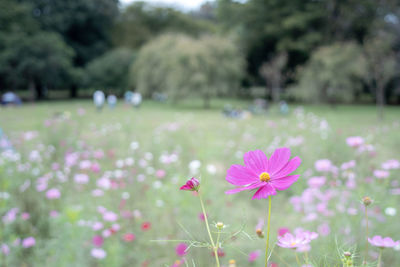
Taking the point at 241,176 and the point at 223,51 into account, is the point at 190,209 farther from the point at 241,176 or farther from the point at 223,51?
the point at 223,51

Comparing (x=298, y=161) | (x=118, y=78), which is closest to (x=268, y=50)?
(x=118, y=78)

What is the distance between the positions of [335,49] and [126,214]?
16.6 metres

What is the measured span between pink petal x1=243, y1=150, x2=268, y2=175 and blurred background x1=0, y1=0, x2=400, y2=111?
12.1m

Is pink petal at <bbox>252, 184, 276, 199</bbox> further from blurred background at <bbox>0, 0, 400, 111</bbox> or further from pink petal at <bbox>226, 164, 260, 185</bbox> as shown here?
blurred background at <bbox>0, 0, 400, 111</bbox>

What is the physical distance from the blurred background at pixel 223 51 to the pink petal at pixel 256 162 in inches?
477

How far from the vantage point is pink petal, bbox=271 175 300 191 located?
396 millimetres

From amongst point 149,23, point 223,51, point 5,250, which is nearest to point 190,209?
point 5,250

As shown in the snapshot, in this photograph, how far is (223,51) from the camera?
54.0ft

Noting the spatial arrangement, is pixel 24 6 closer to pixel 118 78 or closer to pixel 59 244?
pixel 118 78

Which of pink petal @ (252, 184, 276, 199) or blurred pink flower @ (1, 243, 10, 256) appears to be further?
blurred pink flower @ (1, 243, 10, 256)

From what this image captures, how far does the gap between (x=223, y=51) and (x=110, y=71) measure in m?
9.87

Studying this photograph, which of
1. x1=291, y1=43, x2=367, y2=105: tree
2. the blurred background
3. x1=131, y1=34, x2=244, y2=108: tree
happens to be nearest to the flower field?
the blurred background

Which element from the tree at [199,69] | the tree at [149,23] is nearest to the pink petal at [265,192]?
the tree at [199,69]

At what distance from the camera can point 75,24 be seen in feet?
80.6
